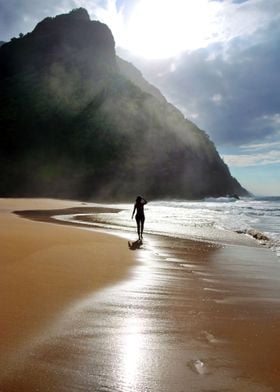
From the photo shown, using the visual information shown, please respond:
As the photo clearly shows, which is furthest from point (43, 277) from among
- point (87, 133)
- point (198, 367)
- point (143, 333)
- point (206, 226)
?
point (87, 133)

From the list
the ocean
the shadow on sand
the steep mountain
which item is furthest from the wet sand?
the steep mountain

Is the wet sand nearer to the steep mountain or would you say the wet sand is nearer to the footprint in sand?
the footprint in sand

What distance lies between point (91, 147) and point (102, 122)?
31.5ft

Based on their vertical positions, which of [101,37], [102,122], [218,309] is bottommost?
[218,309]

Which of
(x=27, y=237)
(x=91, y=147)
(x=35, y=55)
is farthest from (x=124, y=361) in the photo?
(x=35, y=55)

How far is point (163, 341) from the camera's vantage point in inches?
167

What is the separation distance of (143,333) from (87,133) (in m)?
104

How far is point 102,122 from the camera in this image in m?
107

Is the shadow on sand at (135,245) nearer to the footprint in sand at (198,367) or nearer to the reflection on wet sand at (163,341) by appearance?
the reflection on wet sand at (163,341)

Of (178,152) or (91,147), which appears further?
(178,152)

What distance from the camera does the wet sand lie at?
10.9 ft

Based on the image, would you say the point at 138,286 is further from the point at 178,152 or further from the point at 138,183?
the point at 178,152

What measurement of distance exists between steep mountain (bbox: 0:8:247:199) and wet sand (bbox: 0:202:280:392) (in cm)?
8318

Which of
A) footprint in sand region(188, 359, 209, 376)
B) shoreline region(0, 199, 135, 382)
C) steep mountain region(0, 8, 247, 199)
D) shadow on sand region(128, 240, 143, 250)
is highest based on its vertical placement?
steep mountain region(0, 8, 247, 199)
